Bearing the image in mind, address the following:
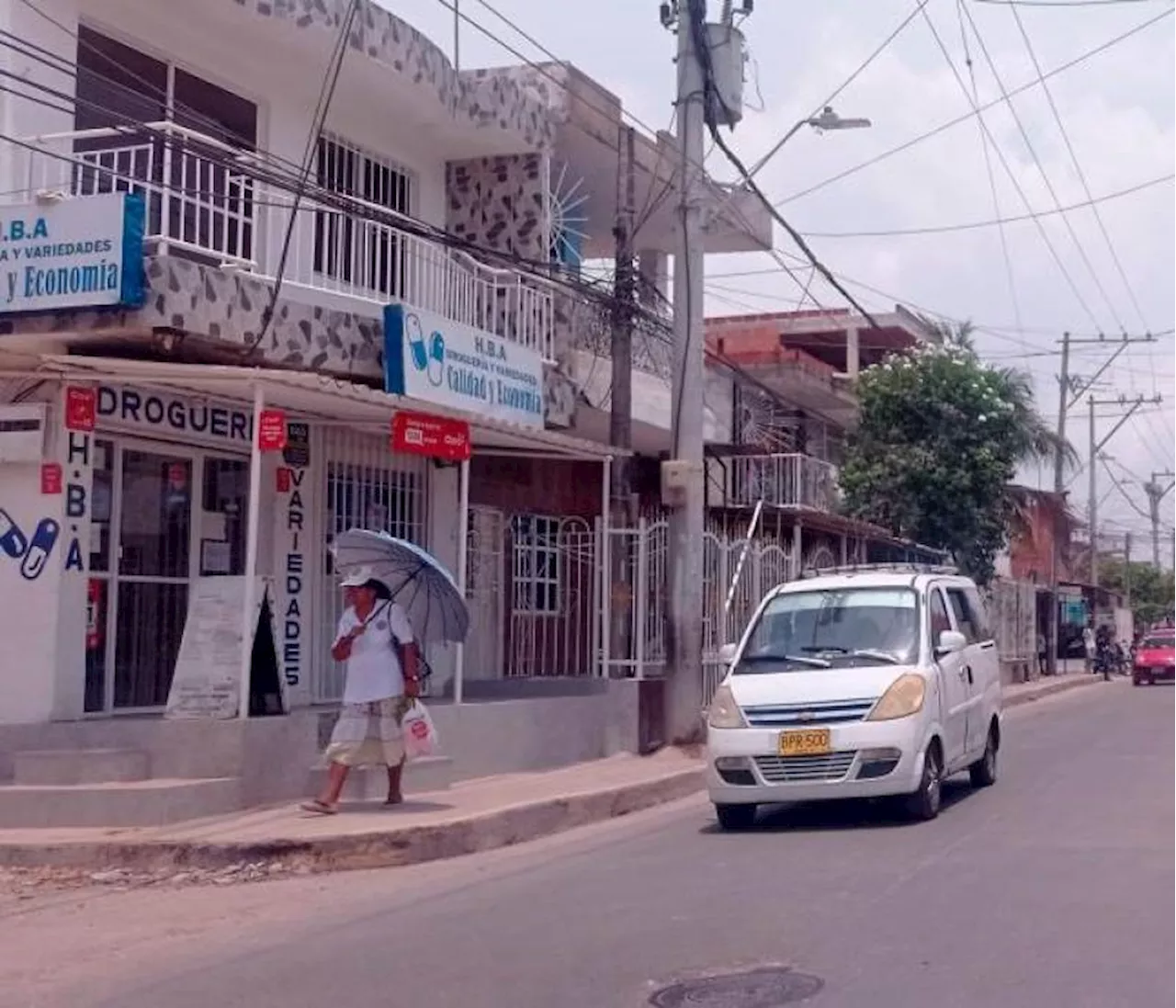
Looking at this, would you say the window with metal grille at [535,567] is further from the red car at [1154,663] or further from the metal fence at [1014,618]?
the red car at [1154,663]

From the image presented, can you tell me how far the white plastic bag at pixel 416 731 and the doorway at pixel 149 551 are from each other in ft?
9.11

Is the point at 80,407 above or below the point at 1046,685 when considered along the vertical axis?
above

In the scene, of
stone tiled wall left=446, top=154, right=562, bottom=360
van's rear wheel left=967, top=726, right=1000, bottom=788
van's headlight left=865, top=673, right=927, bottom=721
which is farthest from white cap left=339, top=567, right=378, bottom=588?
stone tiled wall left=446, top=154, right=562, bottom=360

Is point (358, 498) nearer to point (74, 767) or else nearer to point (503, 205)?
point (503, 205)

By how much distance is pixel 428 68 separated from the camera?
1680cm

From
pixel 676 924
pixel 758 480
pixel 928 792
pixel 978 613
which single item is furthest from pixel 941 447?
pixel 676 924

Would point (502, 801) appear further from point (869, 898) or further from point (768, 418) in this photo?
point (768, 418)

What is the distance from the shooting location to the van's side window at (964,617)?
46.9 feet

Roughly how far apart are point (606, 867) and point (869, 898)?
7.42 feet

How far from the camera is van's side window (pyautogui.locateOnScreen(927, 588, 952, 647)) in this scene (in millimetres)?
13258

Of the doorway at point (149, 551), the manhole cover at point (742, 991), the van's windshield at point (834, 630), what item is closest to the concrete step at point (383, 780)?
the doorway at point (149, 551)

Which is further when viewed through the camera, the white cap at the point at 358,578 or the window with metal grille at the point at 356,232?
the window with metal grille at the point at 356,232

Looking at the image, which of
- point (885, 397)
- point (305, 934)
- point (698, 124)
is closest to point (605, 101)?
point (698, 124)

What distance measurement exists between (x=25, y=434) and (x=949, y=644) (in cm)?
706
